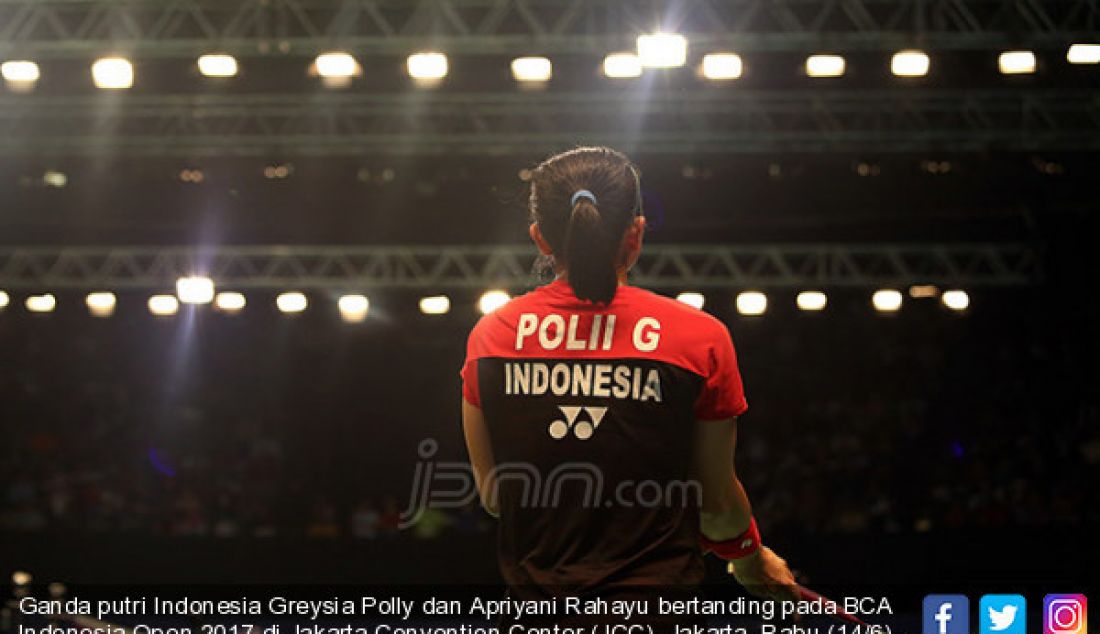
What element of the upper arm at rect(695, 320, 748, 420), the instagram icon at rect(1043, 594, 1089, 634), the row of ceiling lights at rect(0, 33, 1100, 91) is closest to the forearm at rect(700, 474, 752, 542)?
the upper arm at rect(695, 320, 748, 420)

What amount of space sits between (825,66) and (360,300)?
514cm

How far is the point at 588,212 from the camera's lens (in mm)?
2008

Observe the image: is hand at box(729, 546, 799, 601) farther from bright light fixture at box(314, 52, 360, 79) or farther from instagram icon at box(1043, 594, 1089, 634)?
bright light fixture at box(314, 52, 360, 79)

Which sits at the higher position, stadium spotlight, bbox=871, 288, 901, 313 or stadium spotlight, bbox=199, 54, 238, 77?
stadium spotlight, bbox=199, 54, 238, 77

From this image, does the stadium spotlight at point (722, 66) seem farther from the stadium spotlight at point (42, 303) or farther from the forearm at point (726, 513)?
the forearm at point (726, 513)

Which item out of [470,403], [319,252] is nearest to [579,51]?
[319,252]

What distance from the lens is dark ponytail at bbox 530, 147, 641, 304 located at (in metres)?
2.02

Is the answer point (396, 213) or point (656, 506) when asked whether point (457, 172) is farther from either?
point (656, 506)

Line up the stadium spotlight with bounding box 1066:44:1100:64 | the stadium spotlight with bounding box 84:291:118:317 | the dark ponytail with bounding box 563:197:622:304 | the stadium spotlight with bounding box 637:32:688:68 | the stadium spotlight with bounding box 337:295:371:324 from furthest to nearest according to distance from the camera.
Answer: the stadium spotlight with bounding box 84:291:118:317 → the stadium spotlight with bounding box 337:295:371:324 → the stadium spotlight with bounding box 1066:44:1100:64 → the stadium spotlight with bounding box 637:32:688:68 → the dark ponytail with bounding box 563:197:622:304

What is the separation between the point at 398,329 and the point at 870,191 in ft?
19.9

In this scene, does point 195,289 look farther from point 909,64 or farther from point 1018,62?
point 1018,62

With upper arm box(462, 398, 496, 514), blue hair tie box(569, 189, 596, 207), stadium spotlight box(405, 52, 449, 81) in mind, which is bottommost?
upper arm box(462, 398, 496, 514)

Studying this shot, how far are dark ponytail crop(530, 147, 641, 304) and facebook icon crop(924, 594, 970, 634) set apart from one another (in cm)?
636

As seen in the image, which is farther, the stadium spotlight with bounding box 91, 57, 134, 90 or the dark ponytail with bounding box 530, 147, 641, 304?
the stadium spotlight with bounding box 91, 57, 134, 90
